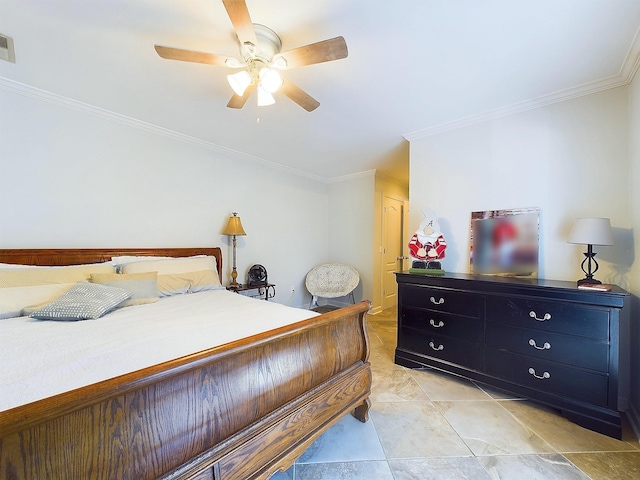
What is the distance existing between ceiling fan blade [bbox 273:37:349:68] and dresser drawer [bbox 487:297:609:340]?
6.68ft

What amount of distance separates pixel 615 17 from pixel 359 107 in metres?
1.59

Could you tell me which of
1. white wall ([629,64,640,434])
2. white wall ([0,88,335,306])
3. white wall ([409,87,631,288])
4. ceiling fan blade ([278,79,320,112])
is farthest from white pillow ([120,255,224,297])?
white wall ([629,64,640,434])

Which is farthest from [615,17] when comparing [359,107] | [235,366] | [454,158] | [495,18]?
[235,366]

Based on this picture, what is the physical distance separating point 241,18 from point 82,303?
6.20 feet

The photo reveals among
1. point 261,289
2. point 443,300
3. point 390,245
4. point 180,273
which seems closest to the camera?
point 443,300

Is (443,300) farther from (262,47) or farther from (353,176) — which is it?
(353,176)

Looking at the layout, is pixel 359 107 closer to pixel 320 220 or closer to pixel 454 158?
pixel 454 158

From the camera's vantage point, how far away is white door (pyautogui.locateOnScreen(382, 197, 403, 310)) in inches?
176

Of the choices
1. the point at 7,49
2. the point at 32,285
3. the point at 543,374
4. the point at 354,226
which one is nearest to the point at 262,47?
the point at 7,49

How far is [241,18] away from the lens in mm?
1248

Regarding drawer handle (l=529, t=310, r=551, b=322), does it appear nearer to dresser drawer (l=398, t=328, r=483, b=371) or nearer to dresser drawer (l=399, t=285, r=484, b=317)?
dresser drawer (l=399, t=285, r=484, b=317)

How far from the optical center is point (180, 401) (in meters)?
0.88

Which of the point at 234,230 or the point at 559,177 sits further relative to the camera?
the point at 234,230

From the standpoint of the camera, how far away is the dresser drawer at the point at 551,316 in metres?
1.64
